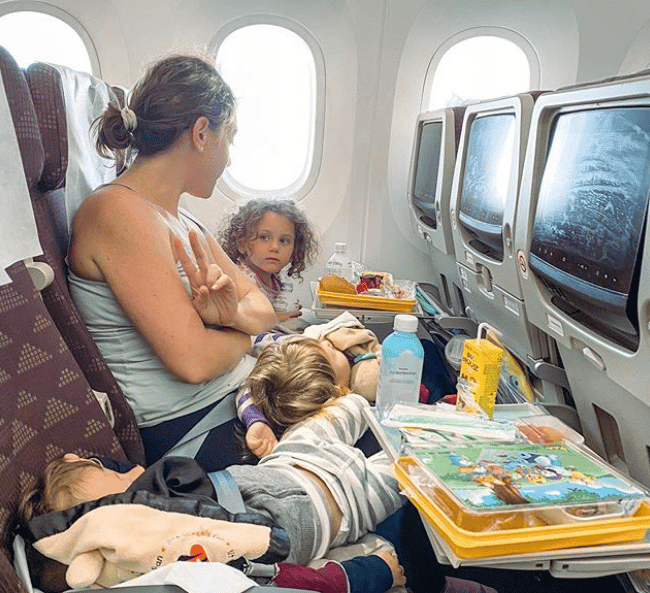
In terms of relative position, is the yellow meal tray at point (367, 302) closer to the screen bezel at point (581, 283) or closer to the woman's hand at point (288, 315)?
the woman's hand at point (288, 315)

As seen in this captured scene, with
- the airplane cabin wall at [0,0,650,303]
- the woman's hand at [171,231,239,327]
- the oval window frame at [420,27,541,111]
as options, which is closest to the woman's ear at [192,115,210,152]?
the woman's hand at [171,231,239,327]

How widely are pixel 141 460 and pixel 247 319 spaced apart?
50 centimetres

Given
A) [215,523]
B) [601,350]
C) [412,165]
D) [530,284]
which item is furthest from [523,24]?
[215,523]

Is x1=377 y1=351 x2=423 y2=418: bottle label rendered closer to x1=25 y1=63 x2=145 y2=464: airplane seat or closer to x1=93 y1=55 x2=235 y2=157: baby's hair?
x1=25 y1=63 x2=145 y2=464: airplane seat

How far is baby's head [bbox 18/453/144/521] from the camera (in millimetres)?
1237

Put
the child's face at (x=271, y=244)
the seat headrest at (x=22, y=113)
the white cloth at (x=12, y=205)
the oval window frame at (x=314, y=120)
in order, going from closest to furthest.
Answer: the white cloth at (x=12, y=205)
the seat headrest at (x=22, y=113)
the child's face at (x=271, y=244)
the oval window frame at (x=314, y=120)

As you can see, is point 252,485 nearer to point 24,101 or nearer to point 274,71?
point 24,101

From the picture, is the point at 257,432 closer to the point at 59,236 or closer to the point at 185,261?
the point at 185,261

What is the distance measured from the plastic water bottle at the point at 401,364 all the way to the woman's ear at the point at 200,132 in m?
0.82

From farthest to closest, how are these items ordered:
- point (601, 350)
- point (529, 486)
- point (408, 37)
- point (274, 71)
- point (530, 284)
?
1. point (274, 71)
2. point (408, 37)
3. point (530, 284)
4. point (601, 350)
5. point (529, 486)

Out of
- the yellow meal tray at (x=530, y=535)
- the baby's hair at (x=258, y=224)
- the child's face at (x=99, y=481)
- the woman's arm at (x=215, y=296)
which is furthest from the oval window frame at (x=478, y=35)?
the yellow meal tray at (x=530, y=535)

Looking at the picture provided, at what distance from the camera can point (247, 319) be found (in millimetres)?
1941

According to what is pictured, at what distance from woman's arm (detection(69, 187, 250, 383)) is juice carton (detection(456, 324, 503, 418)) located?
72 centimetres

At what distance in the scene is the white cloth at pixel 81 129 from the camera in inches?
74.0
